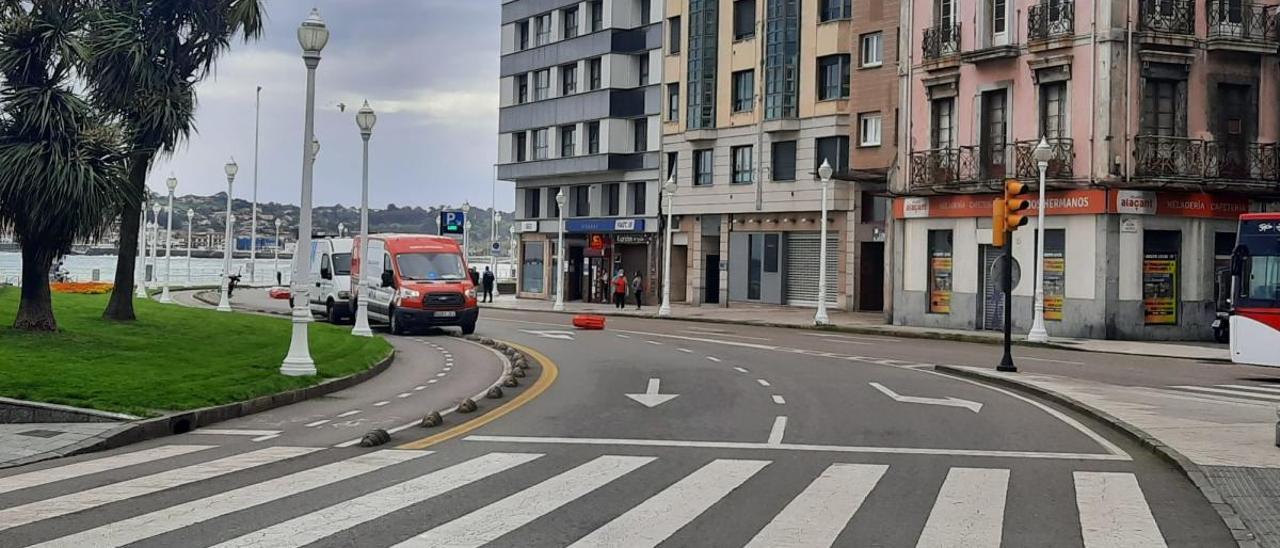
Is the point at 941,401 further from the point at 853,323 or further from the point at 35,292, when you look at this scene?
the point at 853,323

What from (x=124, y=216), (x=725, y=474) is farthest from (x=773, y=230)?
(x=725, y=474)

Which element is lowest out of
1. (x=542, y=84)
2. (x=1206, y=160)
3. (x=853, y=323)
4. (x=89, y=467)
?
(x=89, y=467)

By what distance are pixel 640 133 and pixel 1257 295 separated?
1610 inches

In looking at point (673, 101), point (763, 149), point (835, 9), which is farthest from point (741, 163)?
point (835, 9)

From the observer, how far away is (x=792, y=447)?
1291 cm

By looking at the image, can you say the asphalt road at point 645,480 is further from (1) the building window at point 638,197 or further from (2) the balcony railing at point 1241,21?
(1) the building window at point 638,197

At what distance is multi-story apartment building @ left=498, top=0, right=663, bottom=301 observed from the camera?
60875 millimetres

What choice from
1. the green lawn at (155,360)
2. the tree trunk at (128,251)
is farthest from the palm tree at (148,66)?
the green lawn at (155,360)

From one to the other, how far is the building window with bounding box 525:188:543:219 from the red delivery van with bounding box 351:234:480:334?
107 feet

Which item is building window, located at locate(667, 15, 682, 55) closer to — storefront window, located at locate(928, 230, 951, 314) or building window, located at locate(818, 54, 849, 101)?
building window, located at locate(818, 54, 849, 101)

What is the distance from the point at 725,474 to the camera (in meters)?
11.0

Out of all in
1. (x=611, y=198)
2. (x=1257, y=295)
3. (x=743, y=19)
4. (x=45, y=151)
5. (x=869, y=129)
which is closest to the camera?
(x=45, y=151)

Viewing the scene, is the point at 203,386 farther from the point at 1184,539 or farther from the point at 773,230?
the point at 773,230

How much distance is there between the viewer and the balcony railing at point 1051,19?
35.2m
